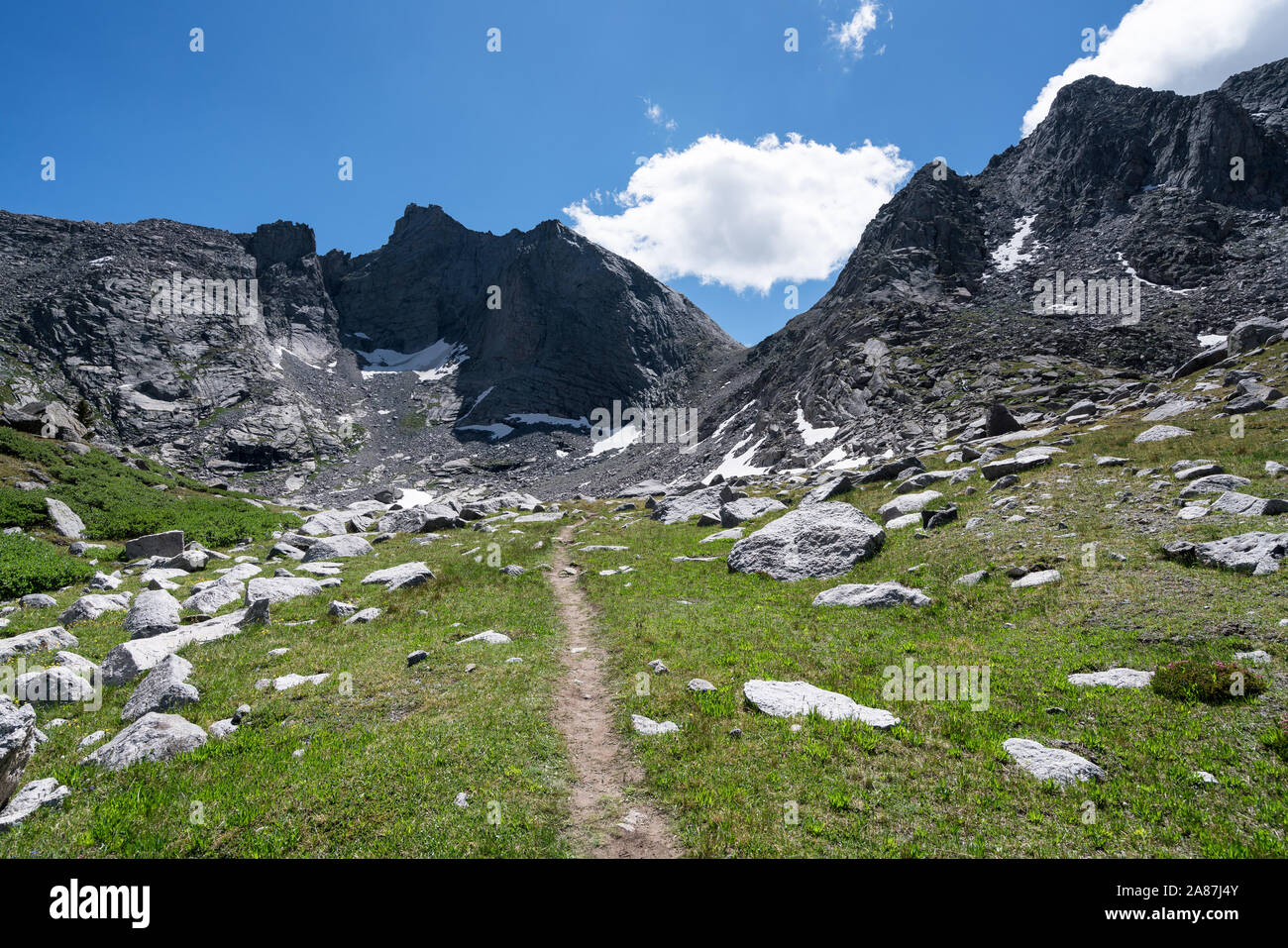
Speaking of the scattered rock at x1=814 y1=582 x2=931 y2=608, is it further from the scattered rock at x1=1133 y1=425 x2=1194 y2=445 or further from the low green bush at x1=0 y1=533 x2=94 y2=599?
the low green bush at x1=0 y1=533 x2=94 y2=599

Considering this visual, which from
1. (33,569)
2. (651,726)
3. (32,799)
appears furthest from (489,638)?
(33,569)

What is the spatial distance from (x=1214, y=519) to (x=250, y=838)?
25.0 metres

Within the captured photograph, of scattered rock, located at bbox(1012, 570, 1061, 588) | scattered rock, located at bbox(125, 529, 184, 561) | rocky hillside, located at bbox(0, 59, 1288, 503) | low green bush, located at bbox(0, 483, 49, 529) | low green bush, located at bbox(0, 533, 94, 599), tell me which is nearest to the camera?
scattered rock, located at bbox(1012, 570, 1061, 588)

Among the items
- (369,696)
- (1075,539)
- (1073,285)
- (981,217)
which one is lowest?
(369,696)

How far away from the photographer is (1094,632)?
12.7 meters

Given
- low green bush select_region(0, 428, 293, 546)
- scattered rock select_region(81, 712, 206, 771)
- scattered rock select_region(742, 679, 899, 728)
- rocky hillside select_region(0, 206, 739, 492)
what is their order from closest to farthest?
scattered rock select_region(81, 712, 206, 771), scattered rock select_region(742, 679, 899, 728), low green bush select_region(0, 428, 293, 546), rocky hillside select_region(0, 206, 739, 492)

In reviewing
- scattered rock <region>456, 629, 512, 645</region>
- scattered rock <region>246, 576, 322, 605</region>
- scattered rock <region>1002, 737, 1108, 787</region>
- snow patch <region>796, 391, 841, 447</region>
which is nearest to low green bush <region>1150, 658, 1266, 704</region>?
scattered rock <region>1002, 737, 1108, 787</region>

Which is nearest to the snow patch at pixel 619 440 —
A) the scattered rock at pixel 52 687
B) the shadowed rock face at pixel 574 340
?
the shadowed rock face at pixel 574 340

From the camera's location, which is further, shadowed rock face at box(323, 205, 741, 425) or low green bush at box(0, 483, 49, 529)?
shadowed rock face at box(323, 205, 741, 425)

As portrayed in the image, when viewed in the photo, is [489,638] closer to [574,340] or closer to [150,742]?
[150,742]

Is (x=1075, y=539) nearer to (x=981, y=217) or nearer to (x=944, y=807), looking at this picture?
(x=944, y=807)

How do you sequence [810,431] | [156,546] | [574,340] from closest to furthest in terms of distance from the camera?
[156,546] → [810,431] → [574,340]

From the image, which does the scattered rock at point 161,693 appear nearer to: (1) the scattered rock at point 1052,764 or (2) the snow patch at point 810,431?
(1) the scattered rock at point 1052,764
